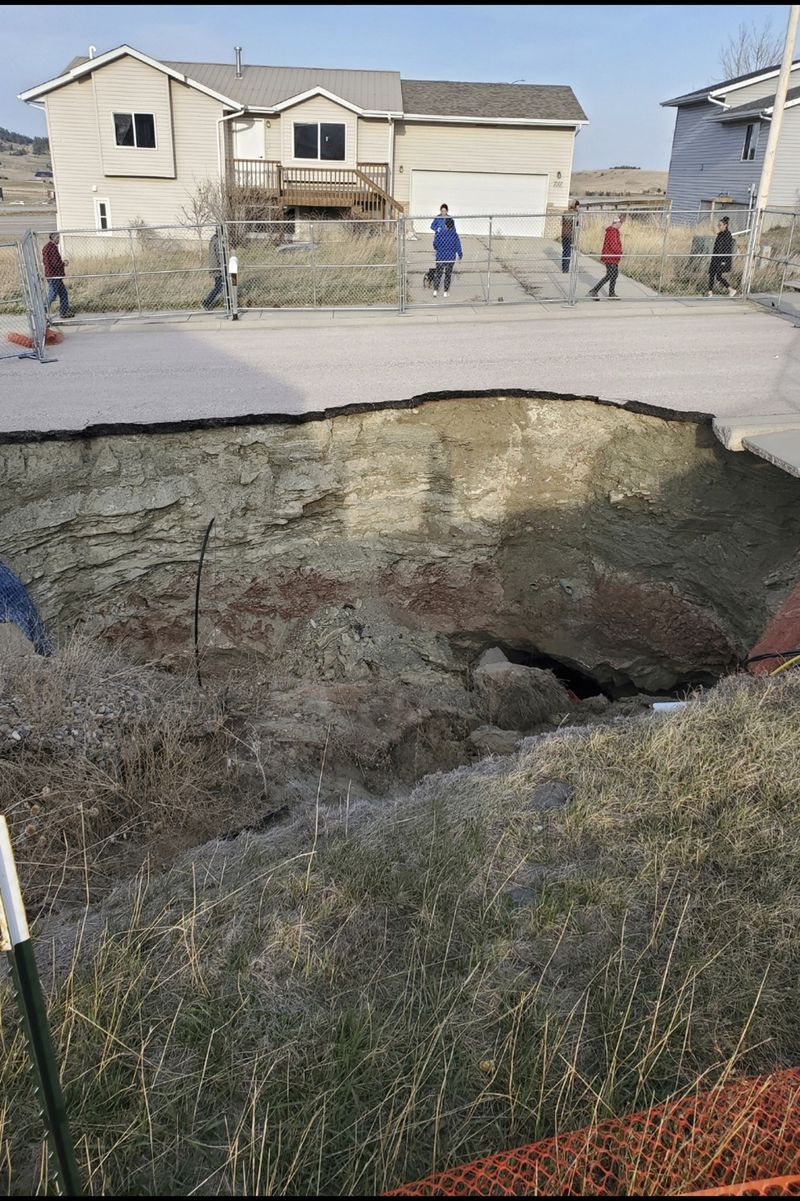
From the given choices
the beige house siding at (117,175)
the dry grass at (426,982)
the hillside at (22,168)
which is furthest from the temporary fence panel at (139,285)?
the hillside at (22,168)

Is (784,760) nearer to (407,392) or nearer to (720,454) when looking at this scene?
(720,454)

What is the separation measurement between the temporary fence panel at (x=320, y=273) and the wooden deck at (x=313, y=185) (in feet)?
28.0

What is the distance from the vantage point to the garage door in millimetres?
31312

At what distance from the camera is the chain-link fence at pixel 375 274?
52.3 feet

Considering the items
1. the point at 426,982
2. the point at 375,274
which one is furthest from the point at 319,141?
the point at 426,982

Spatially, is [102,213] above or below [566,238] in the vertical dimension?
above

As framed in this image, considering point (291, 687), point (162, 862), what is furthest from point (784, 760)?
point (291, 687)

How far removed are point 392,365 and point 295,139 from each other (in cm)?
2065

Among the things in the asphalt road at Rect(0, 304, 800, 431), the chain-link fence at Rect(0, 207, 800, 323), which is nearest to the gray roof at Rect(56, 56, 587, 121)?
the chain-link fence at Rect(0, 207, 800, 323)

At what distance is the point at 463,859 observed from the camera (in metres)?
4.37

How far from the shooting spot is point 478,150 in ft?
103

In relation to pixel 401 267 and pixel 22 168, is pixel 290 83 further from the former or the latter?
pixel 22 168

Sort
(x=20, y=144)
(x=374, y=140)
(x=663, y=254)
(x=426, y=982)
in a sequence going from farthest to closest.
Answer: (x=20, y=144) < (x=374, y=140) < (x=663, y=254) < (x=426, y=982)

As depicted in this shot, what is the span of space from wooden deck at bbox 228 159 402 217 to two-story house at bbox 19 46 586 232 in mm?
44
